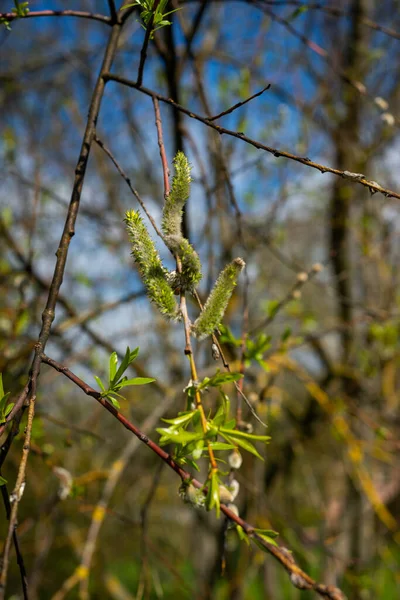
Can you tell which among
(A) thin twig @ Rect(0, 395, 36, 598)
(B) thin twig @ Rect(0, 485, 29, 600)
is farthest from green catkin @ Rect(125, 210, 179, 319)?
(B) thin twig @ Rect(0, 485, 29, 600)

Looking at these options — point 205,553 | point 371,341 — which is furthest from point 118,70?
point 205,553

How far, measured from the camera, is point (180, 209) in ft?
2.55

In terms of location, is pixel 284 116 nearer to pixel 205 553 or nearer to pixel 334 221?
pixel 334 221

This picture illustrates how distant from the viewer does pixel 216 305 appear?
0.75 metres

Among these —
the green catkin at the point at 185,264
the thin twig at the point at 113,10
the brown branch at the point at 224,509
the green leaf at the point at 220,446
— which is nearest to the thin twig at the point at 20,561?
the brown branch at the point at 224,509

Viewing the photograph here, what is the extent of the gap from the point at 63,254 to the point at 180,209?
0.74ft

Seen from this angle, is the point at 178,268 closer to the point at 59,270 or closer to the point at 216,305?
the point at 216,305

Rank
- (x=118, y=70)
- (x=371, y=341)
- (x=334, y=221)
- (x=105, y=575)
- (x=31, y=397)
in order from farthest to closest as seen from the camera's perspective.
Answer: (x=105, y=575) → (x=118, y=70) → (x=334, y=221) → (x=371, y=341) → (x=31, y=397)

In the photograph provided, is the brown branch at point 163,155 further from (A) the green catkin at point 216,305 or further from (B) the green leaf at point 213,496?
(B) the green leaf at point 213,496

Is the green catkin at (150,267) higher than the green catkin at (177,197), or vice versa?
the green catkin at (177,197)

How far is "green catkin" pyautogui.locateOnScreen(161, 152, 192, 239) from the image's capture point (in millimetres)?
754

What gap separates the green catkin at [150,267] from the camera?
74 cm

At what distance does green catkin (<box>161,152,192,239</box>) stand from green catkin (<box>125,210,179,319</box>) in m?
0.03

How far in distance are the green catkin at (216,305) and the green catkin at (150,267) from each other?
0.13 feet
